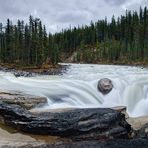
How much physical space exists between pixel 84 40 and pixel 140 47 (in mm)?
51271

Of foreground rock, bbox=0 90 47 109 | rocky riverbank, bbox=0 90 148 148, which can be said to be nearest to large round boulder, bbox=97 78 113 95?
foreground rock, bbox=0 90 47 109

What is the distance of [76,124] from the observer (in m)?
17.8

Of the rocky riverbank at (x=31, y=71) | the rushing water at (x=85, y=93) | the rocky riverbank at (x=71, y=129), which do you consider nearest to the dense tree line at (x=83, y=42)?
the rocky riverbank at (x=31, y=71)

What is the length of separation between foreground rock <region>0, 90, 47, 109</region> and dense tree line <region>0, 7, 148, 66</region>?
61.8 metres

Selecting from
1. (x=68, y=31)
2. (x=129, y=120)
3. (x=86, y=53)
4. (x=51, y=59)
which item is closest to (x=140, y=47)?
(x=86, y=53)

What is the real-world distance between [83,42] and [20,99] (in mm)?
148426

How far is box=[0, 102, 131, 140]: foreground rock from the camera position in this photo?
1772 centimetres

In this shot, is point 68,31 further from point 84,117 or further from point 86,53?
point 84,117

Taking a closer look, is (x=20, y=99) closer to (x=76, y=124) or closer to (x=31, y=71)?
(x=76, y=124)

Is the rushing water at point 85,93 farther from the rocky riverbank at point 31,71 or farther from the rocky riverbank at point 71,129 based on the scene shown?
the rocky riverbank at point 31,71

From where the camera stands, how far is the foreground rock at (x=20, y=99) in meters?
21.7

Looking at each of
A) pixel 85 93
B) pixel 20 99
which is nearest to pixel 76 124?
pixel 20 99

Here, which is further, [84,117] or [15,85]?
[15,85]

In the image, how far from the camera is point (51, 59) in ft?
317
